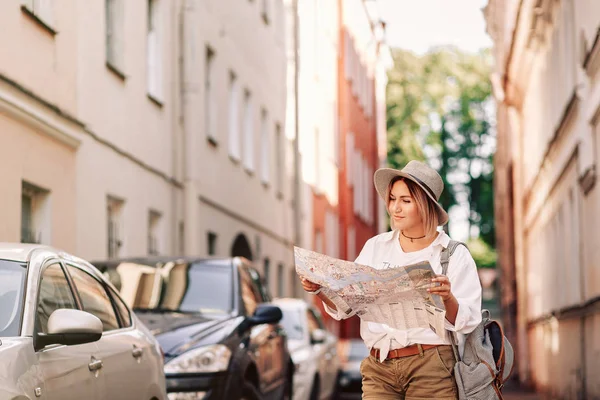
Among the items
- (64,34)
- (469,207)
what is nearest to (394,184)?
(64,34)

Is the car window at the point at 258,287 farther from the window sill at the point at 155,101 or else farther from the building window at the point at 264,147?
the building window at the point at 264,147

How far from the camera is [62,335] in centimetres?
602

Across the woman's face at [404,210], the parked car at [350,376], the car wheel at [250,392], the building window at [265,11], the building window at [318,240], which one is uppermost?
the building window at [265,11]

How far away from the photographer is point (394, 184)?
602cm

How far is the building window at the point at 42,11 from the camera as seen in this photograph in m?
13.6

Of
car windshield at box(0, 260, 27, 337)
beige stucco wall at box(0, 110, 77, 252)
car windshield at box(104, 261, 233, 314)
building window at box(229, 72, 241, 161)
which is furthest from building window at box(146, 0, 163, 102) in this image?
car windshield at box(0, 260, 27, 337)

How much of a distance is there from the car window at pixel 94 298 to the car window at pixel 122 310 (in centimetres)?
12

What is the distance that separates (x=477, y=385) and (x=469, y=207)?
Answer: 59395mm

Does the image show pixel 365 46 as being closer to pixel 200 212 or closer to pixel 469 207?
pixel 469 207

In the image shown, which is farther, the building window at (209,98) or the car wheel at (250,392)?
the building window at (209,98)

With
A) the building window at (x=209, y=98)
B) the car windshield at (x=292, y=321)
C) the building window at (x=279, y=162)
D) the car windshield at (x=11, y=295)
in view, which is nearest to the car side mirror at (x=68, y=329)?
the car windshield at (x=11, y=295)

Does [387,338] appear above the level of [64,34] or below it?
below

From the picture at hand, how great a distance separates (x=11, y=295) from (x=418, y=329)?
1.87m

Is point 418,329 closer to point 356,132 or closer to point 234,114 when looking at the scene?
point 234,114
